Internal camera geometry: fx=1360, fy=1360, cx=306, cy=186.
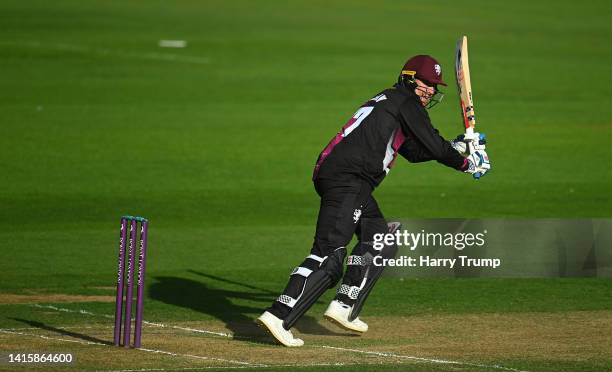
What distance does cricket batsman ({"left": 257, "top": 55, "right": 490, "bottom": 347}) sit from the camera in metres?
9.51

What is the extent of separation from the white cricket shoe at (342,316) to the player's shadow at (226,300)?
0.24 m

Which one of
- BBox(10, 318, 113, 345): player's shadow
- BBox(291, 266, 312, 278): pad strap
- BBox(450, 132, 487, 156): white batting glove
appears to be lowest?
BBox(10, 318, 113, 345): player's shadow

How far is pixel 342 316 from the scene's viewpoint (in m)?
9.88

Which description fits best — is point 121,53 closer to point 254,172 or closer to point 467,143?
point 254,172

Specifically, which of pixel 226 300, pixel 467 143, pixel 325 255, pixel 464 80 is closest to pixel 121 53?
pixel 226 300

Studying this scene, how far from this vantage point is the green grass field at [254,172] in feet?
32.6

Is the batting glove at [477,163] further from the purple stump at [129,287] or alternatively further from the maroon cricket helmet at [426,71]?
the purple stump at [129,287]

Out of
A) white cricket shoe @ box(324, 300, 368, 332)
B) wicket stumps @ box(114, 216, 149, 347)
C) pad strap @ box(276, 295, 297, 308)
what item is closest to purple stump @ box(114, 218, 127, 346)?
wicket stumps @ box(114, 216, 149, 347)

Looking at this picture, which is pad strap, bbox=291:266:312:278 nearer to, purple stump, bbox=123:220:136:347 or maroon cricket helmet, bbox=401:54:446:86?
purple stump, bbox=123:220:136:347

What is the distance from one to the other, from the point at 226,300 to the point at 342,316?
2103mm

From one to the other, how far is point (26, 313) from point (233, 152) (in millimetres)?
10094
